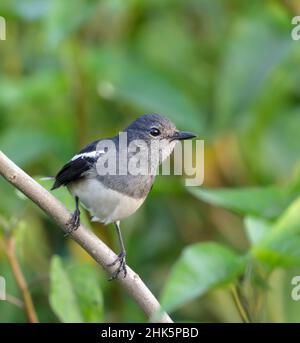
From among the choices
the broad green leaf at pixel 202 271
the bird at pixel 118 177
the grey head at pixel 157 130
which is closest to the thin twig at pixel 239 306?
the broad green leaf at pixel 202 271

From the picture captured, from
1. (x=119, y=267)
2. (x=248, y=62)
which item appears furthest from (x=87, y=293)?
(x=248, y=62)

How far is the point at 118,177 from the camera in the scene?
3.00m

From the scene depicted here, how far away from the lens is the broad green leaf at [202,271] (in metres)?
2.14

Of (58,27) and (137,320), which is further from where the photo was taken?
(137,320)

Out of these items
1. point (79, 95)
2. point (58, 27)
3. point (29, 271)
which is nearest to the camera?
point (58, 27)

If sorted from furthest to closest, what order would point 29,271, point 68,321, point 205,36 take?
point 205,36 < point 29,271 < point 68,321

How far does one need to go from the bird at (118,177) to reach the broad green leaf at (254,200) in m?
0.37

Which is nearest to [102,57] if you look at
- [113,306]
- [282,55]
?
[282,55]

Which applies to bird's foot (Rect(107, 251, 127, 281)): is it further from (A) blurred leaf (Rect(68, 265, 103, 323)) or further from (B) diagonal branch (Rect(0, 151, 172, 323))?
(A) blurred leaf (Rect(68, 265, 103, 323))

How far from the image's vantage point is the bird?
9.60 ft

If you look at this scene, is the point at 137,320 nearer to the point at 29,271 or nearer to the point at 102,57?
the point at 29,271

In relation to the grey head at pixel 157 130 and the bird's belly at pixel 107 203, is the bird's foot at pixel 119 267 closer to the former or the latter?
the bird's belly at pixel 107 203

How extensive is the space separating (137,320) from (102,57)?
1272mm
